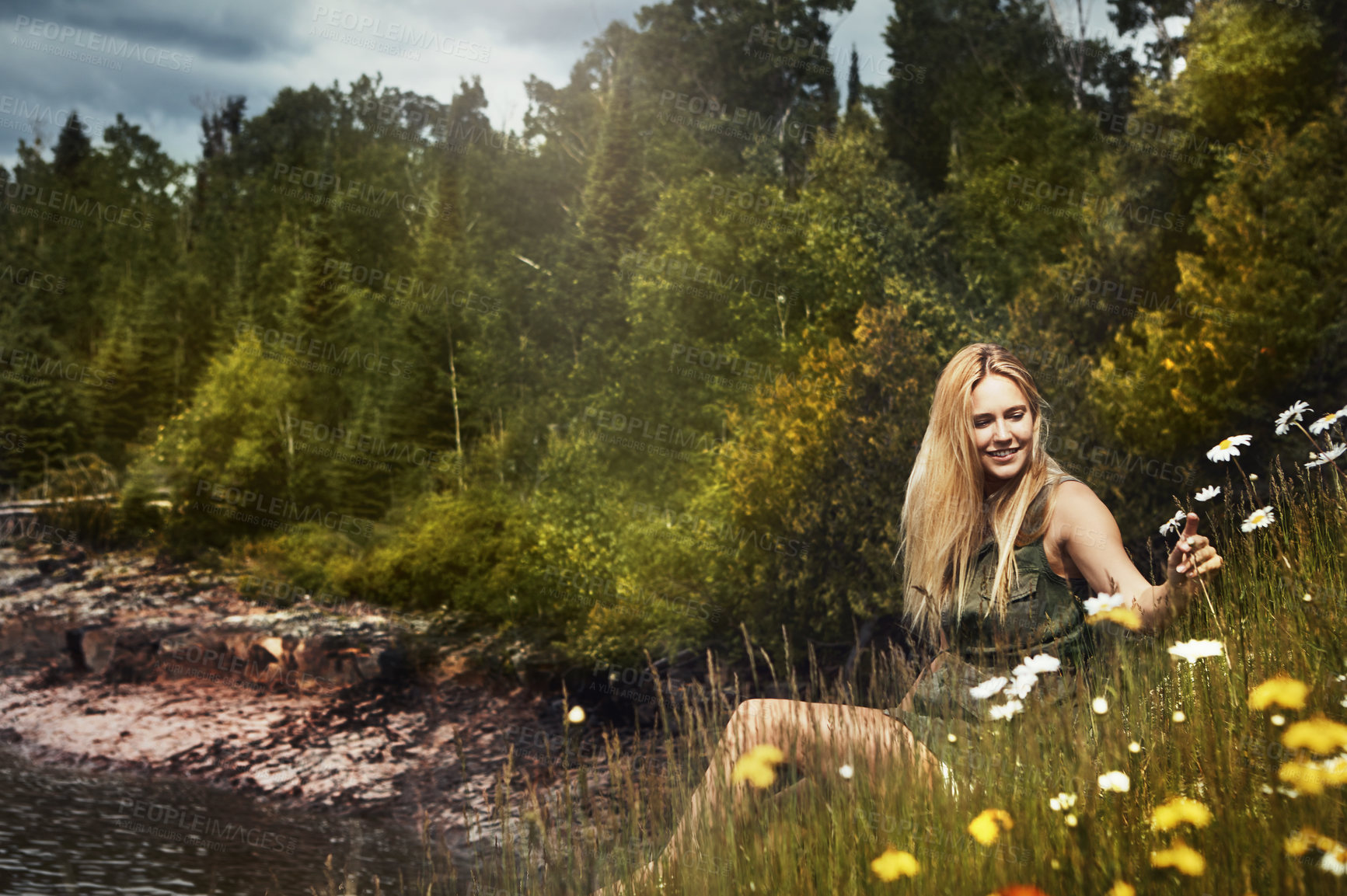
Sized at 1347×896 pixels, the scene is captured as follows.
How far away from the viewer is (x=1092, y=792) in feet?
6.75

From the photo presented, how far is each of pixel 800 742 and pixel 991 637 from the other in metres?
0.71

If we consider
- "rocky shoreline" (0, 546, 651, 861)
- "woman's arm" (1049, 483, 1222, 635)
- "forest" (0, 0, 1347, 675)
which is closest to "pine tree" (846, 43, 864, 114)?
"forest" (0, 0, 1347, 675)

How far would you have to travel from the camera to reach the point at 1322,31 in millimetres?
20406

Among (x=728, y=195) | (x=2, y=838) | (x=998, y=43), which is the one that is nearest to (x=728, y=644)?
(x=2, y=838)

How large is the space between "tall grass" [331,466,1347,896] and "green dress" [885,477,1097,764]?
0.13 metres

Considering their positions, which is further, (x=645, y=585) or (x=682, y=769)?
(x=645, y=585)

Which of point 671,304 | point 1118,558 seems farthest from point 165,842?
point 671,304

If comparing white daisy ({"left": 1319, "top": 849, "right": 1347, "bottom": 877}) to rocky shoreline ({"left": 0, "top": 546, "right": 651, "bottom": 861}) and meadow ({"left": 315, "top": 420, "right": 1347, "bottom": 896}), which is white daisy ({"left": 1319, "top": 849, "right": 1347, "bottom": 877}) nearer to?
meadow ({"left": 315, "top": 420, "right": 1347, "bottom": 896})

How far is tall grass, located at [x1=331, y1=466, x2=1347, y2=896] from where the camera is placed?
1.79m

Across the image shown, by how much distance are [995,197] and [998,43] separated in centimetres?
781

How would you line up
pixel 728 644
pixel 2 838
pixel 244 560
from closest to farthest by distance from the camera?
pixel 2 838, pixel 728 644, pixel 244 560

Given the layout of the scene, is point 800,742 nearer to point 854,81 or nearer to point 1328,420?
point 1328,420

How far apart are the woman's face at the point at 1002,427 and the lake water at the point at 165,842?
9133 millimetres

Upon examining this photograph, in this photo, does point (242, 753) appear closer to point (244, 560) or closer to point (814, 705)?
point (244, 560)
